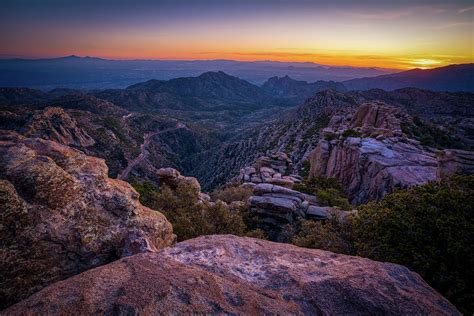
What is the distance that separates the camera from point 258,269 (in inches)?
368

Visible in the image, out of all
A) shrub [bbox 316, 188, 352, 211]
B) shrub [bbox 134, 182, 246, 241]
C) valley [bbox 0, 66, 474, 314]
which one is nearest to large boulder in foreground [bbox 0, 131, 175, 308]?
valley [bbox 0, 66, 474, 314]

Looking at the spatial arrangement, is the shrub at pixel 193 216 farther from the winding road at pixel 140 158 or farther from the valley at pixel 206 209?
the winding road at pixel 140 158

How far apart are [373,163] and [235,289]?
109 feet

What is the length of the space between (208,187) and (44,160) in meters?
92.1

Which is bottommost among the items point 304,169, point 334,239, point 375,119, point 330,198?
point 304,169

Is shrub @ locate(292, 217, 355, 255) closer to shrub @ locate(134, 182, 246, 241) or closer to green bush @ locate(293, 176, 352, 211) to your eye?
shrub @ locate(134, 182, 246, 241)

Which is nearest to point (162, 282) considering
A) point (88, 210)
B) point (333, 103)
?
point (88, 210)

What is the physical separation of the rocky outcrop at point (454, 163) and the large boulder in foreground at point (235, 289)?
18278mm

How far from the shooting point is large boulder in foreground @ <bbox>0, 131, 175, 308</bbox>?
30.2 ft

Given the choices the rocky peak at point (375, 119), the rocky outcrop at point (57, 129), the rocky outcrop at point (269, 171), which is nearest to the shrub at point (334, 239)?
the rocky outcrop at point (269, 171)

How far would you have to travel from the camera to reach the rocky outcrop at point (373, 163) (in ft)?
103

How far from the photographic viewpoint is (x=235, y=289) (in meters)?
7.79

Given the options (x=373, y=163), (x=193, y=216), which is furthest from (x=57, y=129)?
(x=373, y=163)

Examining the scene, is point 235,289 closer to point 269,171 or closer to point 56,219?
point 56,219
